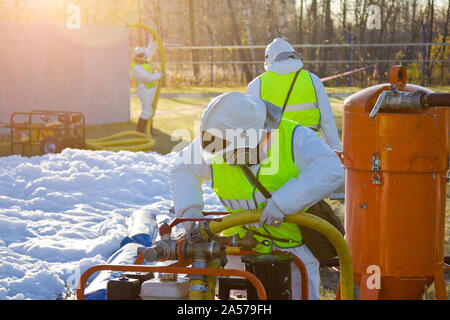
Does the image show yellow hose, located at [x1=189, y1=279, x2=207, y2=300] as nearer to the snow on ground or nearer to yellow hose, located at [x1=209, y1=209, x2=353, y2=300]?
yellow hose, located at [x1=209, y1=209, x2=353, y2=300]

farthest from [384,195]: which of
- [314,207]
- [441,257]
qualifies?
[314,207]

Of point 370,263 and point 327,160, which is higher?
point 327,160

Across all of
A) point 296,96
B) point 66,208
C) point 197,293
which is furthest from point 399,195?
point 66,208

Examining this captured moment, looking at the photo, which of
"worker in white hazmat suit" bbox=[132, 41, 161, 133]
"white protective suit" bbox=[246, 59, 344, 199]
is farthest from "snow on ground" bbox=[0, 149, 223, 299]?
"worker in white hazmat suit" bbox=[132, 41, 161, 133]

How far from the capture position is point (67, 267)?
17.9 ft

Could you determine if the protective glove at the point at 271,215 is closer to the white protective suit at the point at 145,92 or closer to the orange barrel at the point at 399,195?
the orange barrel at the point at 399,195

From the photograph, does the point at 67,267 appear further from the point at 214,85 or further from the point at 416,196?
the point at 214,85

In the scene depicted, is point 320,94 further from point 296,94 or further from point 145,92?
point 145,92

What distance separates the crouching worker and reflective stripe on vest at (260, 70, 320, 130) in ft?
8.76

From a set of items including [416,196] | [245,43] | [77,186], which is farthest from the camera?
[245,43]

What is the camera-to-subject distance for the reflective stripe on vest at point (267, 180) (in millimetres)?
3238

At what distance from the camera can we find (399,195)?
171 inches

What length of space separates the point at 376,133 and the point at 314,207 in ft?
3.31

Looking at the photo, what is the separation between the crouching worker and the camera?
10.1ft
